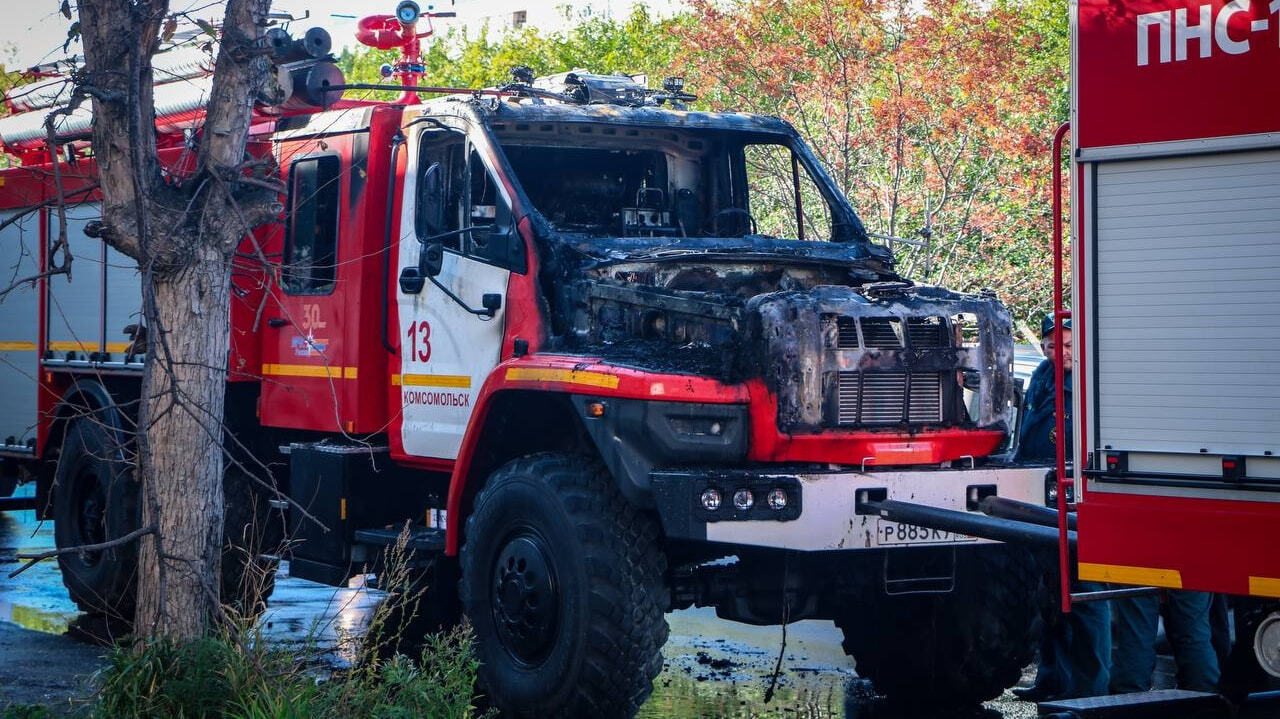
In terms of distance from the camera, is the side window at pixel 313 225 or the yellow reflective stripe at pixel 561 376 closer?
the yellow reflective stripe at pixel 561 376

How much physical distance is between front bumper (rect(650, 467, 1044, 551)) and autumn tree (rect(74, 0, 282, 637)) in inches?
79.9

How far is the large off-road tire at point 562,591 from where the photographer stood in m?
7.13

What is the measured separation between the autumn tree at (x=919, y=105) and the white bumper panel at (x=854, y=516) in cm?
967

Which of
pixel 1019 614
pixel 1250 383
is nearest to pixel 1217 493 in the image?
pixel 1250 383

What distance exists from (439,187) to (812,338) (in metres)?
2.27

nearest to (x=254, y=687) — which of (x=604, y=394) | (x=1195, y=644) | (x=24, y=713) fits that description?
(x=24, y=713)

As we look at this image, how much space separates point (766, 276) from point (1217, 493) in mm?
2945

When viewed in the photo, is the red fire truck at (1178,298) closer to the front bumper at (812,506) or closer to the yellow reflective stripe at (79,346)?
the front bumper at (812,506)

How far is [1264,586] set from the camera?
18.8ft

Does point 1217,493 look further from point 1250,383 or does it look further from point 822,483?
point 822,483

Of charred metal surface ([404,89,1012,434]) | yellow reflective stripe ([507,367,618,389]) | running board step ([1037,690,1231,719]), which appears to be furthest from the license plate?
yellow reflective stripe ([507,367,618,389])

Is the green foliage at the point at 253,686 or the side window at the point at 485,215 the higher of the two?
the side window at the point at 485,215

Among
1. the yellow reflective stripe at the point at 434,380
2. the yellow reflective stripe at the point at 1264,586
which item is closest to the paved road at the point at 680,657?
the yellow reflective stripe at the point at 434,380

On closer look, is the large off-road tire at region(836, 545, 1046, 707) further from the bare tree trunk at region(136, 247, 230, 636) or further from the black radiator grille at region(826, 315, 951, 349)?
the bare tree trunk at region(136, 247, 230, 636)
